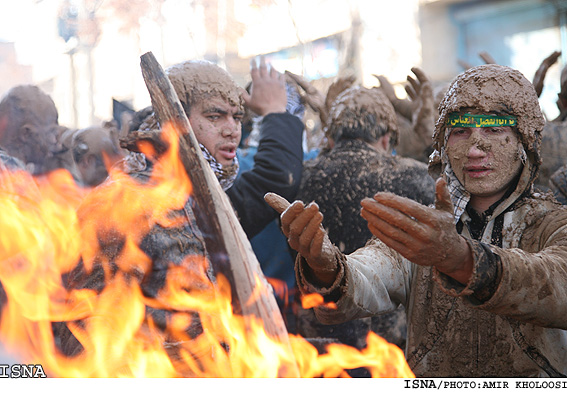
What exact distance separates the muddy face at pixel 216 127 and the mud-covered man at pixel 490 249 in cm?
100

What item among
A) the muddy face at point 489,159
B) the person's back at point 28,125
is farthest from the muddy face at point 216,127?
the person's back at point 28,125

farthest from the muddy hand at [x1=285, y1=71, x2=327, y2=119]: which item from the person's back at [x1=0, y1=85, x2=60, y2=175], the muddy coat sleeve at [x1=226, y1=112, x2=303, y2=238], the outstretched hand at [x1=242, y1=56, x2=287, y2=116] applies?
the person's back at [x1=0, y1=85, x2=60, y2=175]

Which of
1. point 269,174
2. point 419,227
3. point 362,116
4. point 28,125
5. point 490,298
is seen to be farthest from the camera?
point 28,125

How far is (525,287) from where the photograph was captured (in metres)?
2.17

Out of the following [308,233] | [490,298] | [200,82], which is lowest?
[490,298]

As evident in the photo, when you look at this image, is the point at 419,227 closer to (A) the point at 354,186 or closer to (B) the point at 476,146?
(B) the point at 476,146

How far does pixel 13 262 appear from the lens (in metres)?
3.19

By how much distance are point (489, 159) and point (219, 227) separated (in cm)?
131

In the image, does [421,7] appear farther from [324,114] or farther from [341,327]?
[341,327]

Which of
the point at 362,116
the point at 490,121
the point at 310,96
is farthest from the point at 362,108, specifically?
the point at 490,121

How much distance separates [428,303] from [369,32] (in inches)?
759

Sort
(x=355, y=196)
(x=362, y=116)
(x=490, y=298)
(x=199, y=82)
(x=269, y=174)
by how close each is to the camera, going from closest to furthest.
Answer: (x=490, y=298) < (x=199, y=82) < (x=269, y=174) < (x=355, y=196) < (x=362, y=116)

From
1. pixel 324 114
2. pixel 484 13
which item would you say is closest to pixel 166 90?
pixel 324 114

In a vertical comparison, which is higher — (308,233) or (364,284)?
(308,233)
